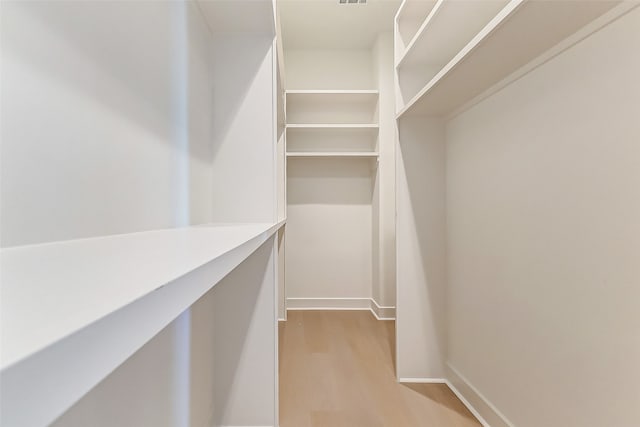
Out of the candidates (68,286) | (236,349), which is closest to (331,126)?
(236,349)

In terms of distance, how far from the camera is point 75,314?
0.16 meters

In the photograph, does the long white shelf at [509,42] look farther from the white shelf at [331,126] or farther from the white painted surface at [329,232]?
the white painted surface at [329,232]

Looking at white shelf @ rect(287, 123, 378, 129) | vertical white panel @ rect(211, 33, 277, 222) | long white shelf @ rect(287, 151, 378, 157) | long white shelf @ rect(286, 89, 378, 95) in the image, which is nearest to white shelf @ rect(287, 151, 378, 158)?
long white shelf @ rect(287, 151, 378, 157)

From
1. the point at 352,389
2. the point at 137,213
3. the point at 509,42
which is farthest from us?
the point at 352,389

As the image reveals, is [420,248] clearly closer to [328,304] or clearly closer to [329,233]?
[329,233]

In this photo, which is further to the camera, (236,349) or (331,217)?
(331,217)

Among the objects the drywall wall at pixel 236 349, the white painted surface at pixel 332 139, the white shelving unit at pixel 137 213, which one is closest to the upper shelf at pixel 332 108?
the white painted surface at pixel 332 139

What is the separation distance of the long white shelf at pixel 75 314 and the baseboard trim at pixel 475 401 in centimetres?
159

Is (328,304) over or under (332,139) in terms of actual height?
under

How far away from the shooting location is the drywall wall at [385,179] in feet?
9.74

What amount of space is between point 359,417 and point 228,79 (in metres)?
1.62

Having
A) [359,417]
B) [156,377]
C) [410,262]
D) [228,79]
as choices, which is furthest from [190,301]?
[410,262]

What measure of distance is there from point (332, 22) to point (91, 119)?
2632 mm

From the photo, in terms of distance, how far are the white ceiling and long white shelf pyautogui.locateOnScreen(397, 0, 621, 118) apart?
1403 millimetres
